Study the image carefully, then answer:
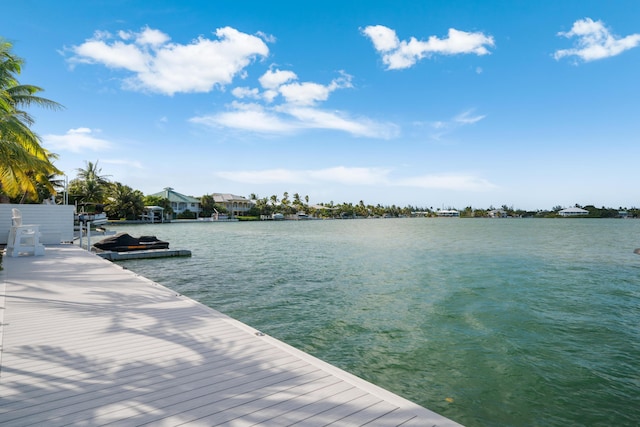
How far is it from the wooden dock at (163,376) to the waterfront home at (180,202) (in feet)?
250

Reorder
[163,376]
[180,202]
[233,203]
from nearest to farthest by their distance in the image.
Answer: [163,376], [180,202], [233,203]

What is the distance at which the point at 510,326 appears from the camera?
313 inches

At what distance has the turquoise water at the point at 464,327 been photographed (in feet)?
15.6

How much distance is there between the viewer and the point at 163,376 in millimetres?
3424

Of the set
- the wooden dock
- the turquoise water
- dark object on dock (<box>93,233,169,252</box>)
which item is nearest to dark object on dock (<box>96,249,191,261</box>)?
dark object on dock (<box>93,233,169,252</box>)

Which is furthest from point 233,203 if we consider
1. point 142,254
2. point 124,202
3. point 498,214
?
point 498,214

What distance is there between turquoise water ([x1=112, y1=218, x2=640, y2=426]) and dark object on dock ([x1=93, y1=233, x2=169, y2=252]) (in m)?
1.83

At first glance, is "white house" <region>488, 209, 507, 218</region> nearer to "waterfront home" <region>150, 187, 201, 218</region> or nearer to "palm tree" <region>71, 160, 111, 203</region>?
"waterfront home" <region>150, 187, 201, 218</region>

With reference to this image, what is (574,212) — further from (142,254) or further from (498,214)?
(142,254)

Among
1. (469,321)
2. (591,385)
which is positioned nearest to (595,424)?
(591,385)

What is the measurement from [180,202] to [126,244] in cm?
6538

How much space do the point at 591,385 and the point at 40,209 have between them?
58.1ft

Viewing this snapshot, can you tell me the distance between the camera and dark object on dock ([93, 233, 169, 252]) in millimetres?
16438

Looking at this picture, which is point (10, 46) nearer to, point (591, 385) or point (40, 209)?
point (40, 209)
